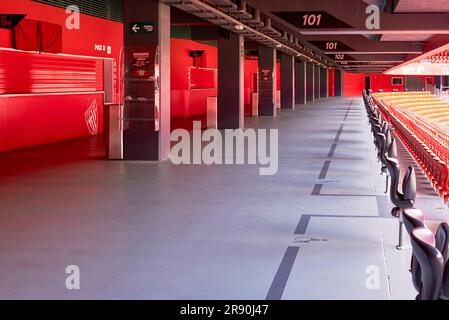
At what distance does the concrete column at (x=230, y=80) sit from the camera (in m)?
21.1

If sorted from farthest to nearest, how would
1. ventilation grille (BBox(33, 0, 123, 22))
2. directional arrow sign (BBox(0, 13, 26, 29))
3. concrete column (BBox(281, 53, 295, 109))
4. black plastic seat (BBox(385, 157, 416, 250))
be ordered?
concrete column (BBox(281, 53, 295, 109)) → ventilation grille (BBox(33, 0, 123, 22)) → directional arrow sign (BBox(0, 13, 26, 29)) → black plastic seat (BBox(385, 157, 416, 250))

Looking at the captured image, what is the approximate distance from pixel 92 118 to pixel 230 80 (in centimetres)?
446

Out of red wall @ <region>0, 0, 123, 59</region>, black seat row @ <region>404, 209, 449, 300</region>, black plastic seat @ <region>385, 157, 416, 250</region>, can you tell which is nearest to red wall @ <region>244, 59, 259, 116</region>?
red wall @ <region>0, 0, 123, 59</region>

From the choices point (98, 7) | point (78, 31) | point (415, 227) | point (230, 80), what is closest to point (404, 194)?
point (415, 227)

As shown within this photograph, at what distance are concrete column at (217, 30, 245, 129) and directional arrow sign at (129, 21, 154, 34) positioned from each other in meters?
8.24

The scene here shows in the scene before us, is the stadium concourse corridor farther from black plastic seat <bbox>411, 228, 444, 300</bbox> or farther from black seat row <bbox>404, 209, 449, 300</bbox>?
black plastic seat <bbox>411, 228, 444, 300</bbox>

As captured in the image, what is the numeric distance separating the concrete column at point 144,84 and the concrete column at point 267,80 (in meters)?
16.7

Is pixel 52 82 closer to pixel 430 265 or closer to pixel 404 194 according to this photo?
pixel 404 194

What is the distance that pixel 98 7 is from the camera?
19.3m

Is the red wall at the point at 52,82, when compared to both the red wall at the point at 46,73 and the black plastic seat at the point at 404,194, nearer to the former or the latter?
the red wall at the point at 46,73

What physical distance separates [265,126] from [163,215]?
15.8m

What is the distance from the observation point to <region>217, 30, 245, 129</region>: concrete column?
2108 cm
